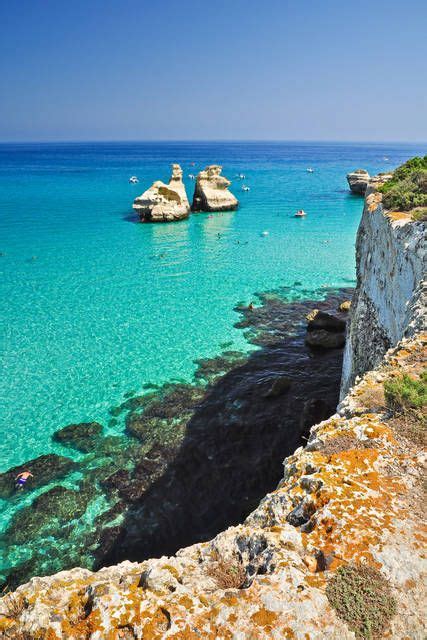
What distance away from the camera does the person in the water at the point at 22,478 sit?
16.1 meters

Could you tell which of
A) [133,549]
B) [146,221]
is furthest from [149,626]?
[146,221]

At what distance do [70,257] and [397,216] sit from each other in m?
40.2

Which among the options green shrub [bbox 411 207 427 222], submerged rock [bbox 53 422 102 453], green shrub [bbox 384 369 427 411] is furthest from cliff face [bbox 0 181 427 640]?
submerged rock [bbox 53 422 102 453]

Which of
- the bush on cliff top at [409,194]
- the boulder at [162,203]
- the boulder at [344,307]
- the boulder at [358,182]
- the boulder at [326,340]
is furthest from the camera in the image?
the boulder at [358,182]

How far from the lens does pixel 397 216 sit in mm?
14875

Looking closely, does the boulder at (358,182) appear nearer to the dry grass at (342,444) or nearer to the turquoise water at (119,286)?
the turquoise water at (119,286)

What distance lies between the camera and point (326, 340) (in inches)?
1014

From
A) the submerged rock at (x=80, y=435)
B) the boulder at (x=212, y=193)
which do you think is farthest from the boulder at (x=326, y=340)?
the boulder at (x=212, y=193)

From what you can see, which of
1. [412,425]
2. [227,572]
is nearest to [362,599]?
[227,572]

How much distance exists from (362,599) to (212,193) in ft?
237

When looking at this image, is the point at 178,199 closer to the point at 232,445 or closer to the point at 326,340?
the point at 326,340

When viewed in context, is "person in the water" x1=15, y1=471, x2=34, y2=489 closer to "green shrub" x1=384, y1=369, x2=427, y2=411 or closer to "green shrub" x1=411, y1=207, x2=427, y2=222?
"green shrub" x1=384, y1=369, x2=427, y2=411

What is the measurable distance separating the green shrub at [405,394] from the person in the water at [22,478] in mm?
15040

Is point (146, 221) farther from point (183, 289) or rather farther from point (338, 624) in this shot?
point (338, 624)
